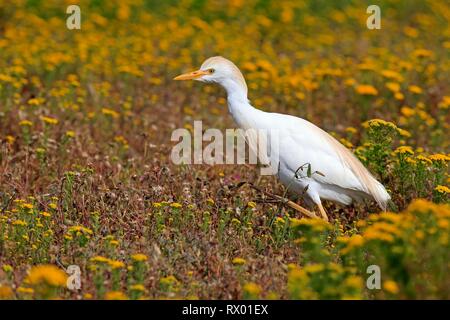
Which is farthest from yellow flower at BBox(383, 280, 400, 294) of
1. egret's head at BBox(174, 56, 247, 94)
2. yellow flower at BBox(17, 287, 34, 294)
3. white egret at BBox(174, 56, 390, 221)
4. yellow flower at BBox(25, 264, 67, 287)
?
egret's head at BBox(174, 56, 247, 94)

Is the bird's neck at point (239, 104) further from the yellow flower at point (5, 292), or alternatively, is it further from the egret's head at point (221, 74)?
the yellow flower at point (5, 292)

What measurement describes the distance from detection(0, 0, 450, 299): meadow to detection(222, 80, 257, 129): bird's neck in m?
0.51

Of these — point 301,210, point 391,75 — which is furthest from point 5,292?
point 391,75

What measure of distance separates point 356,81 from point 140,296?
6.33 m

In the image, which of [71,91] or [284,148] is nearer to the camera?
[284,148]

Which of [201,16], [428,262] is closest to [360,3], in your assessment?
[201,16]

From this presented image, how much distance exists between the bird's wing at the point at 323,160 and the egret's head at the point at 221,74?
0.44 m

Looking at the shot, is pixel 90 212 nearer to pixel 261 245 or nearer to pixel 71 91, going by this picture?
pixel 261 245

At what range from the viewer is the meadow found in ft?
14.7

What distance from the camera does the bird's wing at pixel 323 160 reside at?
245 inches

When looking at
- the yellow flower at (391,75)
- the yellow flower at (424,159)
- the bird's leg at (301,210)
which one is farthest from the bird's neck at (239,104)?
the yellow flower at (391,75)

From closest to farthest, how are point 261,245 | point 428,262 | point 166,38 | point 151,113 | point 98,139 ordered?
point 428,262, point 261,245, point 98,139, point 151,113, point 166,38

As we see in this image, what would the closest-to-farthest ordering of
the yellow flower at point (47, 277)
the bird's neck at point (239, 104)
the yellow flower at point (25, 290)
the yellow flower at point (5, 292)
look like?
1. the yellow flower at point (47, 277)
2. the yellow flower at point (25, 290)
3. the yellow flower at point (5, 292)
4. the bird's neck at point (239, 104)
